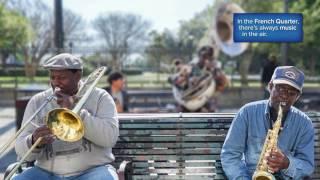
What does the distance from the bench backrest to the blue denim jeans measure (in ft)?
1.94

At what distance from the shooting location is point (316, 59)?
978 inches

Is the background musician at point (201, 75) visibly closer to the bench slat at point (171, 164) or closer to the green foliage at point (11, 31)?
the bench slat at point (171, 164)

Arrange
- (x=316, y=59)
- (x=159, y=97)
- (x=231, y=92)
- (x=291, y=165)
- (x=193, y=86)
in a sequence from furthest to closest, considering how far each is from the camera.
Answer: (x=316, y=59) → (x=231, y=92) → (x=159, y=97) → (x=193, y=86) → (x=291, y=165)

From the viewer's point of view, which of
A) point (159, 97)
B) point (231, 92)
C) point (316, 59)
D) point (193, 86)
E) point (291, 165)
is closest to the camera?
point (291, 165)

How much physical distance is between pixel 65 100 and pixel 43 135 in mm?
272

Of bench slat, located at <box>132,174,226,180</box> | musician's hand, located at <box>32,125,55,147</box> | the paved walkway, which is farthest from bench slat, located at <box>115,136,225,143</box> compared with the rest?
the paved walkway

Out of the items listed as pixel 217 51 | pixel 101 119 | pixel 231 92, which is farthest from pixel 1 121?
pixel 101 119

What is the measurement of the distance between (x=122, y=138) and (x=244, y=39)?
58.5 inches

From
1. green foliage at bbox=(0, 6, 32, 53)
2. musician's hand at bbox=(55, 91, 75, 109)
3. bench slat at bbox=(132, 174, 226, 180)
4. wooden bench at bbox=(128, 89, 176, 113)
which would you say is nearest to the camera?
musician's hand at bbox=(55, 91, 75, 109)

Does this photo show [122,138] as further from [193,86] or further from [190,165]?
[193,86]

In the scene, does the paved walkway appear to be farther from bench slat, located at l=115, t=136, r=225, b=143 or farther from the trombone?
the trombone

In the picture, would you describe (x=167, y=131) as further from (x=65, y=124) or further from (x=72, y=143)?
(x=65, y=124)

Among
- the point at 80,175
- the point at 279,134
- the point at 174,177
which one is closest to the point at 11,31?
the point at 174,177

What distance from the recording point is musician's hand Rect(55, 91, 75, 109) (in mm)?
3694
